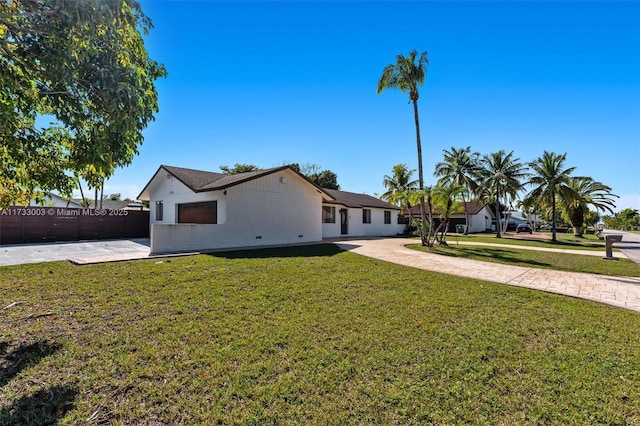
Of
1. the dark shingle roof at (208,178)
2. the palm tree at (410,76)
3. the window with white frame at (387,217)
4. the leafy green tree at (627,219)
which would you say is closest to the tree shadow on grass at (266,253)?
the dark shingle roof at (208,178)

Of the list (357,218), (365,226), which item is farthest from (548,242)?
(357,218)

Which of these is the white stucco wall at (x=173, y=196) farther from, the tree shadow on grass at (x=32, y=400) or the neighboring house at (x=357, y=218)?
the tree shadow on grass at (x=32, y=400)

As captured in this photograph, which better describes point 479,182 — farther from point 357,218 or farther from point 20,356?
point 20,356

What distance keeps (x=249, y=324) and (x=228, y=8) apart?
9.27 meters

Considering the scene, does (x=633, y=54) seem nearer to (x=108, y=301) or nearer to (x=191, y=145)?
(x=108, y=301)

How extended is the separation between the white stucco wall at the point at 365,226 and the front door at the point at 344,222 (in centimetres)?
22

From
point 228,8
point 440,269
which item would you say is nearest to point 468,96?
point 440,269

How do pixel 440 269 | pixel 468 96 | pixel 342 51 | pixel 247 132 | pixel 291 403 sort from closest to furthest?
pixel 291 403 → pixel 440 269 → pixel 342 51 → pixel 468 96 → pixel 247 132

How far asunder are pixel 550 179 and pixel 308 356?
1186 inches

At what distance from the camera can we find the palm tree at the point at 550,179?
25.1 meters

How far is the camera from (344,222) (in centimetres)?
2489

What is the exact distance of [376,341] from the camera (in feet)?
14.0

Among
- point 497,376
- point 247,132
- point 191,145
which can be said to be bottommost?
point 497,376

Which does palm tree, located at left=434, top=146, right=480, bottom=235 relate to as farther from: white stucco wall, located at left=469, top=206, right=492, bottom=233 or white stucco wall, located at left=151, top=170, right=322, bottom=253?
white stucco wall, located at left=151, top=170, right=322, bottom=253
